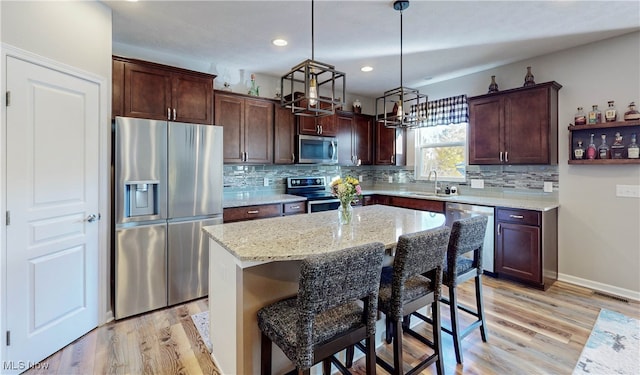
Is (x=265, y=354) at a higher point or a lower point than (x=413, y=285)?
lower

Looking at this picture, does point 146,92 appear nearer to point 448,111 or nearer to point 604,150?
point 448,111

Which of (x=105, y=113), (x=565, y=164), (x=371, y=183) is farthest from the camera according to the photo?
(x=371, y=183)

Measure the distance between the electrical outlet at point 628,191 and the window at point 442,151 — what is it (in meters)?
1.71

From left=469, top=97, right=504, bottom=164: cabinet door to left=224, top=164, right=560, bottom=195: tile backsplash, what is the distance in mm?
349

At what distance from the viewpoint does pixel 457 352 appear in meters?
2.04

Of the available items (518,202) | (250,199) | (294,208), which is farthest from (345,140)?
(518,202)

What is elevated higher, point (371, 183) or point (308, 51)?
point (308, 51)

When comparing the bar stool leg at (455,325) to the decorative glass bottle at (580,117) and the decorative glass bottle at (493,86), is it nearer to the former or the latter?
the decorative glass bottle at (580,117)

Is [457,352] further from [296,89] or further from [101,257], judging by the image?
[296,89]

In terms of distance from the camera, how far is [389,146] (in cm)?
529

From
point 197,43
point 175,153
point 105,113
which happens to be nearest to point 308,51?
point 197,43

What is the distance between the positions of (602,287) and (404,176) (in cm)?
296

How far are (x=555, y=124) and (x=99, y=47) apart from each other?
15.5ft

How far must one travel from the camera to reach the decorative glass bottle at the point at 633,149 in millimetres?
2938
